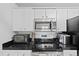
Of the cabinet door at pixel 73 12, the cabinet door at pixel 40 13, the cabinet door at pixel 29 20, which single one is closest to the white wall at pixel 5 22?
the cabinet door at pixel 29 20

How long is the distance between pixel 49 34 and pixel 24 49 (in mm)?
841

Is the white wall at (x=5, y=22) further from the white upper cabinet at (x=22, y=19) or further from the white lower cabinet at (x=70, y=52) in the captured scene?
the white lower cabinet at (x=70, y=52)

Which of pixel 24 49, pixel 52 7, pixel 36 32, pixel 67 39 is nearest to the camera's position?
pixel 24 49

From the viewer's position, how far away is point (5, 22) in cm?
190

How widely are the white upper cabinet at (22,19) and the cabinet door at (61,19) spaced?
0.54 meters

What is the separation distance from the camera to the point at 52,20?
209 centimetres

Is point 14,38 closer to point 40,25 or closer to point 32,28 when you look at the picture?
point 32,28

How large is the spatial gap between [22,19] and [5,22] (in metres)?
0.34

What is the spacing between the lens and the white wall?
1742mm

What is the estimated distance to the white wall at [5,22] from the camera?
1.74m

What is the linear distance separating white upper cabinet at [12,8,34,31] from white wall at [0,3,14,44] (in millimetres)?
Answer: 95

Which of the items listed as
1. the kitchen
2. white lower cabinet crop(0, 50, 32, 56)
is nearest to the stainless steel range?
the kitchen

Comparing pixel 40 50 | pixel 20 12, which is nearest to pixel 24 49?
pixel 40 50

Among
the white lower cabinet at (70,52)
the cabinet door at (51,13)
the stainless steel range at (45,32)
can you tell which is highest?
the cabinet door at (51,13)
